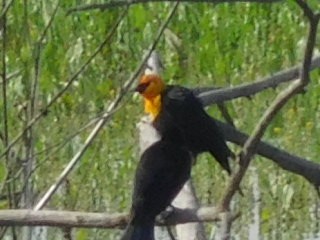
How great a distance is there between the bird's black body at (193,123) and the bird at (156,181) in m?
0.04

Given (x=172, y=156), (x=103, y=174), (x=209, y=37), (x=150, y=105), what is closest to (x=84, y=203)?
(x=103, y=174)

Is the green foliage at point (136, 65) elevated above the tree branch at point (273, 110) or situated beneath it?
elevated above

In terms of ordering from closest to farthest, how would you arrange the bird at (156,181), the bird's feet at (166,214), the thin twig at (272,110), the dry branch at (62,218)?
the thin twig at (272,110) → the dry branch at (62,218) → the bird's feet at (166,214) → the bird at (156,181)

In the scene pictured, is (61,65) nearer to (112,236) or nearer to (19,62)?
(19,62)

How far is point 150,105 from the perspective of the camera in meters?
2.18

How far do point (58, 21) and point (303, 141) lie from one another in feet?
2.01

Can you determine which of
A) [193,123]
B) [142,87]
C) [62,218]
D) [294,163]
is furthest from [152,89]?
[62,218]

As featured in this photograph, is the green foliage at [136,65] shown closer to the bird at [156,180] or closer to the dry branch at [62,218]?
the bird at [156,180]

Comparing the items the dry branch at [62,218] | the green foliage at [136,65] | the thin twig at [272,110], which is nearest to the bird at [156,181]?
the dry branch at [62,218]

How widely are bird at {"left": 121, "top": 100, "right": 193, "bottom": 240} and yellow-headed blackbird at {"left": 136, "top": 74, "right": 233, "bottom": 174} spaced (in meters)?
0.04

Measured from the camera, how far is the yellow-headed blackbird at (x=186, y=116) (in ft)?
6.46

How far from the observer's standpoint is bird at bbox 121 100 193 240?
1880 mm

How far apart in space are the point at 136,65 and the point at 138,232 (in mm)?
1009

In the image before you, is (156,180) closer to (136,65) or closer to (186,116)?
(186,116)
